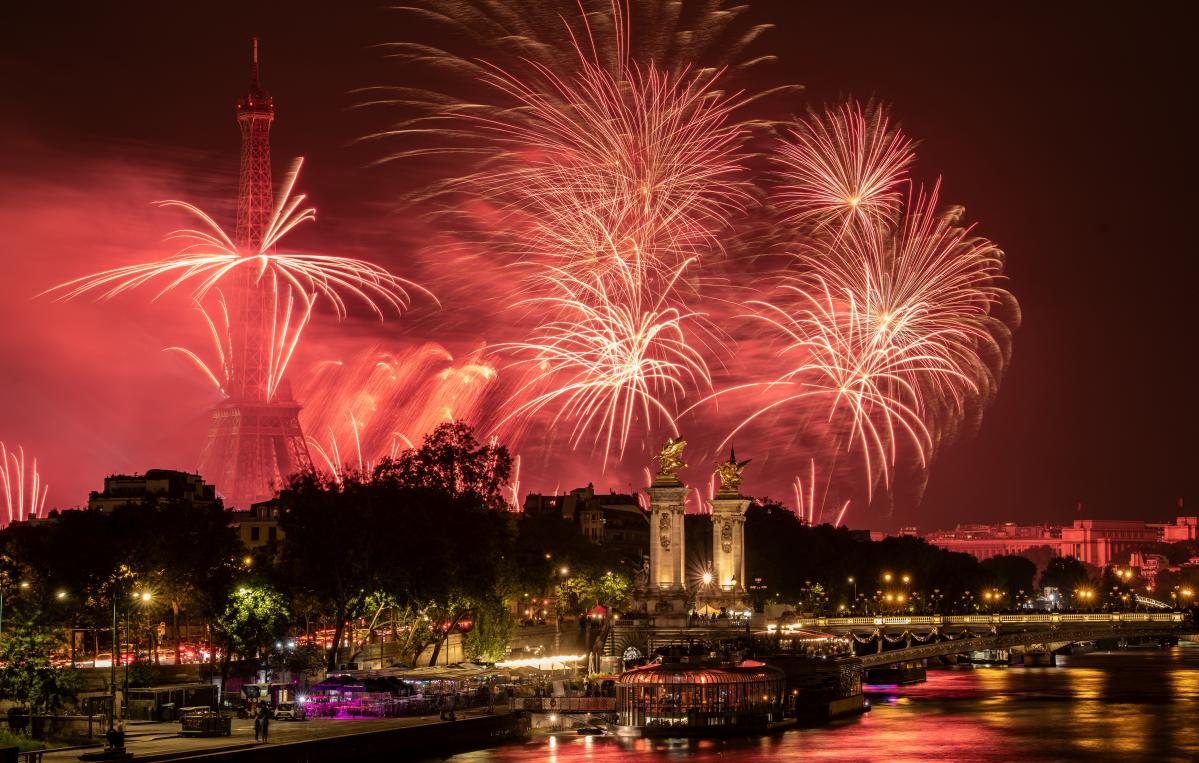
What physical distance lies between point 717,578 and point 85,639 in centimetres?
4465

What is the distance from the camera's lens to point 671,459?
366ft

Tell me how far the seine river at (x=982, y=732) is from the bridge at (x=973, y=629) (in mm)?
2805

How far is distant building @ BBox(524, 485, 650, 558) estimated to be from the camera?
604 ft

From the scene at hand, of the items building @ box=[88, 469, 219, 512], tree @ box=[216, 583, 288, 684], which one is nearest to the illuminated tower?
building @ box=[88, 469, 219, 512]

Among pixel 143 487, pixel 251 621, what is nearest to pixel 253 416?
pixel 143 487

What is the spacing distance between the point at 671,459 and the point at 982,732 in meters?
34.3

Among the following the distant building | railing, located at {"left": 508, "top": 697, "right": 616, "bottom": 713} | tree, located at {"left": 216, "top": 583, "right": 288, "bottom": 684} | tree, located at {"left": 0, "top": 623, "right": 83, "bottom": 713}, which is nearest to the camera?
tree, located at {"left": 0, "top": 623, "right": 83, "bottom": 713}

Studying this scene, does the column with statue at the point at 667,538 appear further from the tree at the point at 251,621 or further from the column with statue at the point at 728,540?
the tree at the point at 251,621

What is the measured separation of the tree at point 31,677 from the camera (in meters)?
56.3

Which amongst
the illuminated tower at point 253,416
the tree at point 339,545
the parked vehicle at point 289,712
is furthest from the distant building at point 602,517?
the parked vehicle at point 289,712

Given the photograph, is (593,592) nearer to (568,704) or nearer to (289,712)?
(568,704)

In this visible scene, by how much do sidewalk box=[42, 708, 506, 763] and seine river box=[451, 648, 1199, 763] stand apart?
15.9 ft

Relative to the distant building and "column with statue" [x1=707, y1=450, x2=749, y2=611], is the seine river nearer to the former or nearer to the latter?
"column with statue" [x1=707, y1=450, x2=749, y2=611]

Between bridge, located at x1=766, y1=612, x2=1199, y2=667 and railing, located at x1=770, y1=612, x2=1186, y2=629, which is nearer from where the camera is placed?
bridge, located at x1=766, y1=612, x2=1199, y2=667
